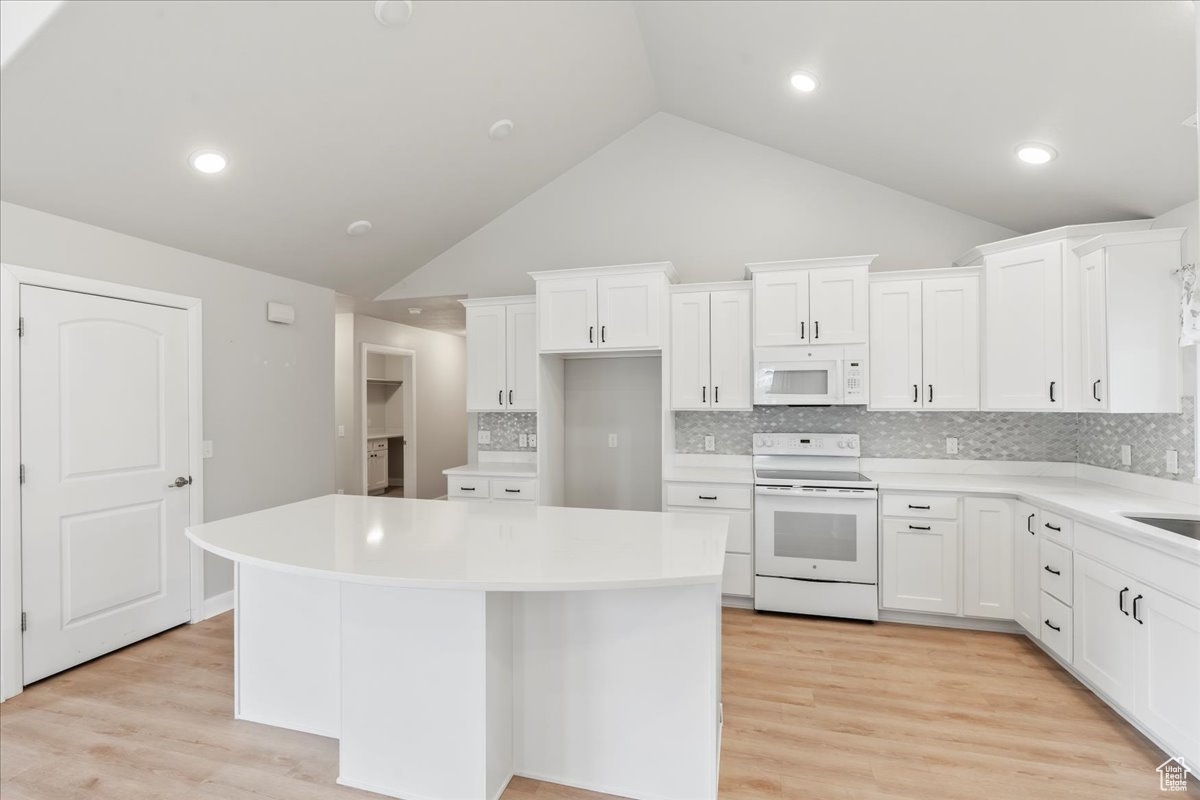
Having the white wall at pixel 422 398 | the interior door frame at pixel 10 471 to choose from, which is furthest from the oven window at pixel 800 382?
the white wall at pixel 422 398

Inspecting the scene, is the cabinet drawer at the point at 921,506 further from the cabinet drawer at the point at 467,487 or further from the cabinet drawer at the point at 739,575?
the cabinet drawer at the point at 467,487

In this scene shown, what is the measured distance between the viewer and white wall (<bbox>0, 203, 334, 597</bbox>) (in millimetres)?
2945

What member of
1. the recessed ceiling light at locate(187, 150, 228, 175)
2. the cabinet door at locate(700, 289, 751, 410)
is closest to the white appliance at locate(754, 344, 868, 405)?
the cabinet door at locate(700, 289, 751, 410)

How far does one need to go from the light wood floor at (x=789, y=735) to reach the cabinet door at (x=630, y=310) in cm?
199

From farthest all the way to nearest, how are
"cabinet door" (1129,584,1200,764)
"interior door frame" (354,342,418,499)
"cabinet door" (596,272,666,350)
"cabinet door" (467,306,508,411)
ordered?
1. "interior door frame" (354,342,418,499)
2. "cabinet door" (467,306,508,411)
3. "cabinet door" (596,272,666,350)
4. "cabinet door" (1129,584,1200,764)

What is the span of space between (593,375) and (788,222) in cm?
184

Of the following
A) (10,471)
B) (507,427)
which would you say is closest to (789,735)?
(507,427)

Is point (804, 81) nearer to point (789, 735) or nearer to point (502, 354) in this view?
point (502, 354)

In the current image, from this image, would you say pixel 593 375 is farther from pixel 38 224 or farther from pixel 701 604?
pixel 38 224

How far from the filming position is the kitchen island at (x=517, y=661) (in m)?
1.88

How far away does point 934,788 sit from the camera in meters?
2.04

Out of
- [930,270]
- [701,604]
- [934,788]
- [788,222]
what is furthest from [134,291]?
[930,270]

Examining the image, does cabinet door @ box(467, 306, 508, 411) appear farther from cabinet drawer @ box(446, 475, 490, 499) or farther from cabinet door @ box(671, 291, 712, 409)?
cabinet door @ box(671, 291, 712, 409)

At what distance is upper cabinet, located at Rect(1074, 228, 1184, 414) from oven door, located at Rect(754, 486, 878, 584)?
132cm
